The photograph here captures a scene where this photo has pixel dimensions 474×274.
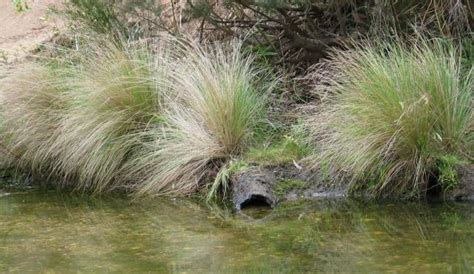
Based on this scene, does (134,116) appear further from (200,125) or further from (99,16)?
(99,16)

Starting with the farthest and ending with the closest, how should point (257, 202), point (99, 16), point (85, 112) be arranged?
point (99, 16) → point (85, 112) → point (257, 202)

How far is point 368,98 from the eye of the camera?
6180mm

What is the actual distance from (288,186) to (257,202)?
11.9 inches

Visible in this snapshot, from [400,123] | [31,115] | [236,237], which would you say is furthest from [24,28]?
[236,237]

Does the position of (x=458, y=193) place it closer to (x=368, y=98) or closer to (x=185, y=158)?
(x=368, y=98)

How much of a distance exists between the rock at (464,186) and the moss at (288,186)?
105cm

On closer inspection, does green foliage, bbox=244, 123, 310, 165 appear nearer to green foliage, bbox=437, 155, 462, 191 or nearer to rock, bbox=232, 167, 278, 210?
rock, bbox=232, 167, 278, 210

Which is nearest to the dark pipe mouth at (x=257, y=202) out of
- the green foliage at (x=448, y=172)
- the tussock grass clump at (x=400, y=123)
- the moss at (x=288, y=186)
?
the moss at (x=288, y=186)

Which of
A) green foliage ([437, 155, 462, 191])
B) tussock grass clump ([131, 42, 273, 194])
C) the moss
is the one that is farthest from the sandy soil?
green foliage ([437, 155, 462, 191])

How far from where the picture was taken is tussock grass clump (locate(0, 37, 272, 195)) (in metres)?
6.60

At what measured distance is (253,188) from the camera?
20.3 ft

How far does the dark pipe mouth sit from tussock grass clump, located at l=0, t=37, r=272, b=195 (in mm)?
518

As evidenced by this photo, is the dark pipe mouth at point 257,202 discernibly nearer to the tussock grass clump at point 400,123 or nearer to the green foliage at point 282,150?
the green foliage at point 282,150

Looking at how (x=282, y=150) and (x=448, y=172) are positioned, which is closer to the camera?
(x=448, y=172)
